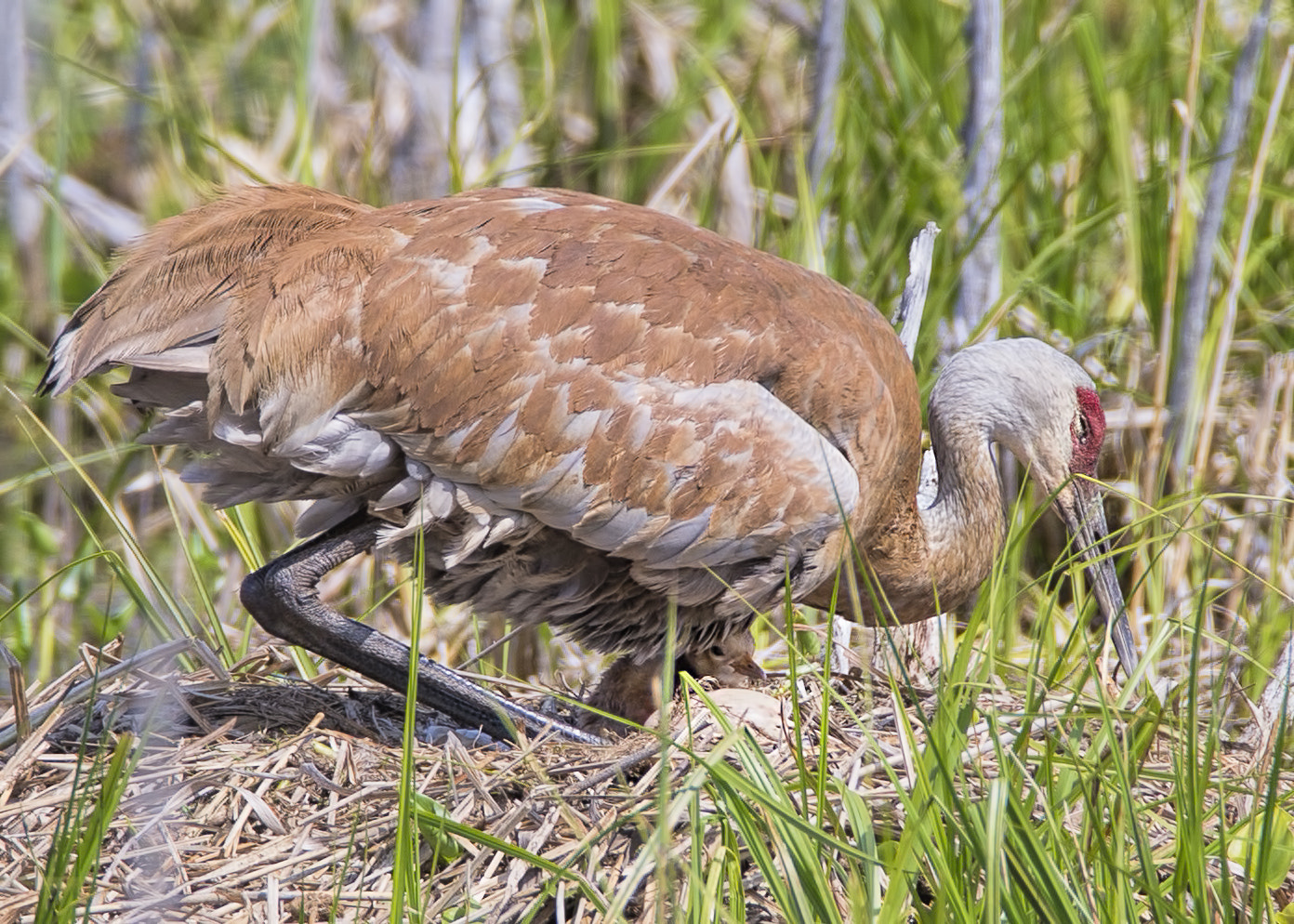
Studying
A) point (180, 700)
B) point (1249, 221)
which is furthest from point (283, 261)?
point (1249, 221)

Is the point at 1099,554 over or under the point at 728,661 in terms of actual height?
over

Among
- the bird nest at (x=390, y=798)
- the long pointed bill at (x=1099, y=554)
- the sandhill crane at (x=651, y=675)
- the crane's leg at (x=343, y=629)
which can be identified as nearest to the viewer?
the bird nest at (x=390, y=798)

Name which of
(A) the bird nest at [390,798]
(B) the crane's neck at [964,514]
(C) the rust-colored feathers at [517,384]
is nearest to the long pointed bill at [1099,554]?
(B) the crane's neck at [964,514]

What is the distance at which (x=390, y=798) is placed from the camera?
291 centimetres

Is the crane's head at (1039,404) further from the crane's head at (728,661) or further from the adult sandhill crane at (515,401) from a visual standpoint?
the crane's head at (728,661)

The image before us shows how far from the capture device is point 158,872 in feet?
8.74

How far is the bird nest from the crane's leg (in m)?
0.14

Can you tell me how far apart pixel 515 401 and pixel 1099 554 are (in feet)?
5.46

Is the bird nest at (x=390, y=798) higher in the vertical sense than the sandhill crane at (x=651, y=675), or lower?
higher

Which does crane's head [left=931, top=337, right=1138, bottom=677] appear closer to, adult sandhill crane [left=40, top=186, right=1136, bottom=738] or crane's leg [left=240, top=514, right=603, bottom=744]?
adult sandhill crane [left=40, top=186, right=1136, bottom=738]

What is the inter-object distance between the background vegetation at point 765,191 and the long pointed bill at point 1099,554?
7 cm

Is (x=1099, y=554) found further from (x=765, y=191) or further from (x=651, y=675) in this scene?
(x=765, y=191)

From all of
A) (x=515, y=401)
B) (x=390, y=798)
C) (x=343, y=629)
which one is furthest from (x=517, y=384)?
(x=390, y=798)

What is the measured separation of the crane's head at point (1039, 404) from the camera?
12.4ft
